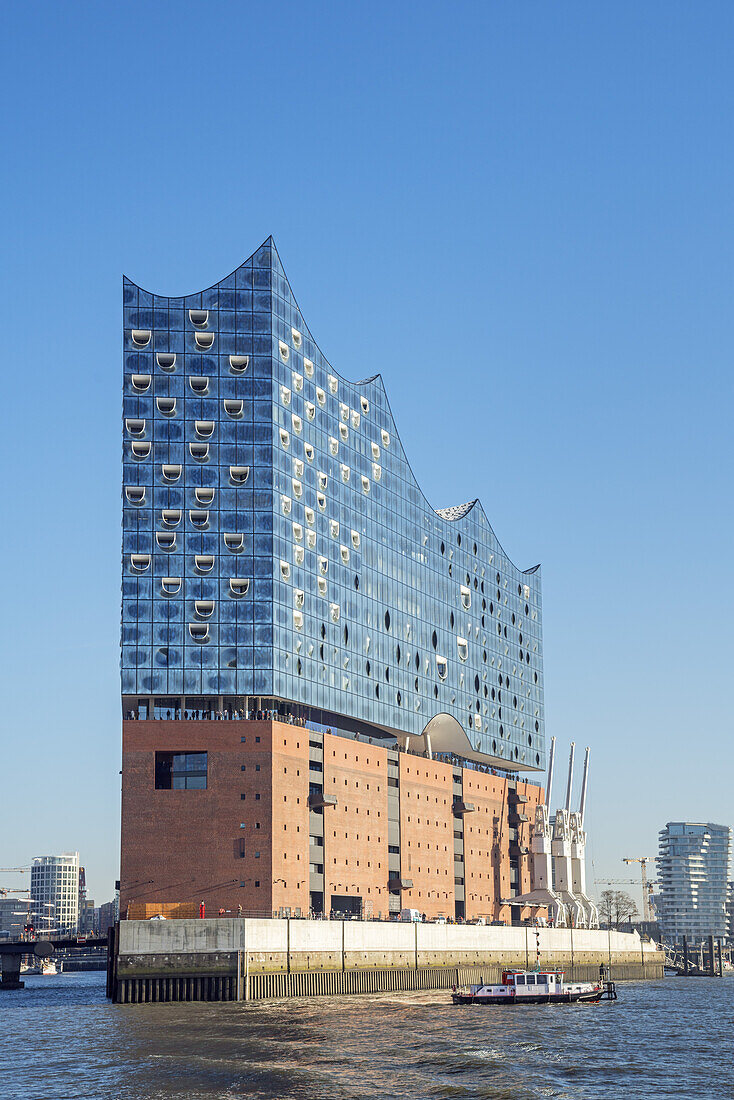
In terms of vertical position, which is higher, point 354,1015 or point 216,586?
point 216,586

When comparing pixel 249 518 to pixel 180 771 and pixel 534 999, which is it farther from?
pixel 534 999

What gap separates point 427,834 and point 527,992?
124 ft

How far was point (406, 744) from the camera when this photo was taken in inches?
5851

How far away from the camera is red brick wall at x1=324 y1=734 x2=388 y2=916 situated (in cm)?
12450

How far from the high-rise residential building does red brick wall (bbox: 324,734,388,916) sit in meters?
0.27

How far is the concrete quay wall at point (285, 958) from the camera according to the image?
100m

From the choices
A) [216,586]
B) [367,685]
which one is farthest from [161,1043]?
[367,685]

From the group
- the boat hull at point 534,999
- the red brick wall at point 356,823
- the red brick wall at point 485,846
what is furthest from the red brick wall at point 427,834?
the boat hull at point 534,999

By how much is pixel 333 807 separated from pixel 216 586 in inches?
944

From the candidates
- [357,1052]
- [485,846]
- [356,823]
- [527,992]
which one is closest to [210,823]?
[356,823]

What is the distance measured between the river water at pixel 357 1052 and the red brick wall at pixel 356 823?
1904 cm

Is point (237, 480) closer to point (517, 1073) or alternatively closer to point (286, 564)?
point (286, 564)

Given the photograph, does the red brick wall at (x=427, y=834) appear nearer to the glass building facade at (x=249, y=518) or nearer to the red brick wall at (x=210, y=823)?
the glass building facade at (x=249, y=518)

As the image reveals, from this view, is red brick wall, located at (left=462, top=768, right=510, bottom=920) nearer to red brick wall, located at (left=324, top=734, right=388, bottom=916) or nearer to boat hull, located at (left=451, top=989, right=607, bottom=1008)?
red brick wall, located at (left=324, top=734, right=388, bottom=916)
